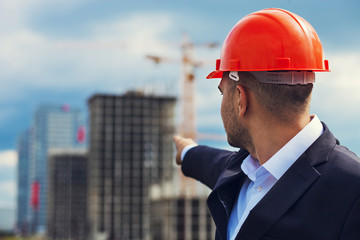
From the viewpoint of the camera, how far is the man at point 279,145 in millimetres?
2902

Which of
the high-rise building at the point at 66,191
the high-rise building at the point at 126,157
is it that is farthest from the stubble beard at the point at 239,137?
the high-rise building at the point at 66,191

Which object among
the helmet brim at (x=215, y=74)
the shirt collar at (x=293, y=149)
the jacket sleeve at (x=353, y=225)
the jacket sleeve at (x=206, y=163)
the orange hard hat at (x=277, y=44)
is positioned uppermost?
the orange hard hat at (x=277, y=44)

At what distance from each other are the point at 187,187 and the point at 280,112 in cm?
14293

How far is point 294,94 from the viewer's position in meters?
3.22

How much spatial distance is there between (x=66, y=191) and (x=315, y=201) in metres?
194

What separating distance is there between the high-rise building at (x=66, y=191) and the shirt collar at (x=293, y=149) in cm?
18818

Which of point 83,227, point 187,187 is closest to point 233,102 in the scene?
point 187,187

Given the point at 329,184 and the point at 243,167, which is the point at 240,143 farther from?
Result: the point at 329,184

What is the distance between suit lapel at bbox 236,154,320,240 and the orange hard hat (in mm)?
519

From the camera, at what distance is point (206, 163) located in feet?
14.2

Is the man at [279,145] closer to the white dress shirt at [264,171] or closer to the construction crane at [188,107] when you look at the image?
the white dress shirt at [264,171]

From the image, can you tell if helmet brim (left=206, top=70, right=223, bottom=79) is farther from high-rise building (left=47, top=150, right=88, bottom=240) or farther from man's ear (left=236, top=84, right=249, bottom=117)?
high-rise building (left=47, top=150, right=88, bottom=240)

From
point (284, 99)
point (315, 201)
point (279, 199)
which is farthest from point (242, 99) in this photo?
point (315, 201)

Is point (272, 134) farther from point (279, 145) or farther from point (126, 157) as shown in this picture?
point (126, 157)
